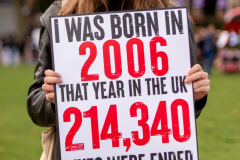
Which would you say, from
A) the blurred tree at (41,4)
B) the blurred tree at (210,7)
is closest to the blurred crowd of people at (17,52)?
the blurred tree at (41,4)

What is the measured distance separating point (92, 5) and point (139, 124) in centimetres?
75

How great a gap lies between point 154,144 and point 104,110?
0.31 metres

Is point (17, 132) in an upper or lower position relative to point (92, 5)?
lower

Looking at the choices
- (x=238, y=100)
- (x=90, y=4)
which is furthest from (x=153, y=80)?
(x=238, y=100)

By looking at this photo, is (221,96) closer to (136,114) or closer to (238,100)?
(238,100)

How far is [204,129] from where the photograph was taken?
658 cm

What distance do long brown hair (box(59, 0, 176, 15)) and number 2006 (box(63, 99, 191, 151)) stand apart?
59 cm

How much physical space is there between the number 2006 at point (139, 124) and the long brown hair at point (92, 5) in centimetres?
59

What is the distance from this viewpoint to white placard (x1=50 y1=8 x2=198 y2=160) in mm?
1822

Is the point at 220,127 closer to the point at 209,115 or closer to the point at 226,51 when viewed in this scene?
the point at 209,115

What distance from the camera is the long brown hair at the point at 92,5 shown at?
80.6 inches

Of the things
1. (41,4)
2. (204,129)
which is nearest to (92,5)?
(204,129)

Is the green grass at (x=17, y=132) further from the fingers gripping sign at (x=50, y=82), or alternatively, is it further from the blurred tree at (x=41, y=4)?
the blurred tree at (x=41, y=4)

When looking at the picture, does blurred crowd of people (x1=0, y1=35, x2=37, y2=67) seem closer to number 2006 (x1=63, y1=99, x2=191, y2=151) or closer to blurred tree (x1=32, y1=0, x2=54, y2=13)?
blurred tree (x1=32, y1=0, x2=54, y2=13)
